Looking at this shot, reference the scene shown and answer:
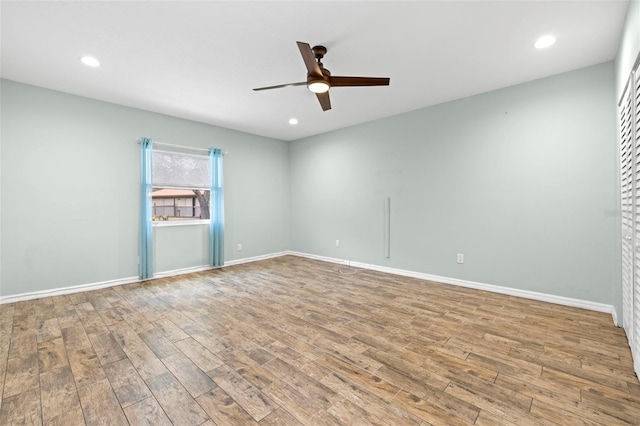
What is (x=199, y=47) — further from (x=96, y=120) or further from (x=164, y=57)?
(x=96, y=120)

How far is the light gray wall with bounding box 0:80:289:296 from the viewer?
3213mm

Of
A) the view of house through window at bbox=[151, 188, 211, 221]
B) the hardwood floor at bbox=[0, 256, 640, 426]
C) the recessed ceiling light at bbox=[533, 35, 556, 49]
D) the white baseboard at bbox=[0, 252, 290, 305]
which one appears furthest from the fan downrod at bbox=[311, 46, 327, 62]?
the white baseboard at bbox=[0, 252, 290, 305]

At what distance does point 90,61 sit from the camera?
2771mm

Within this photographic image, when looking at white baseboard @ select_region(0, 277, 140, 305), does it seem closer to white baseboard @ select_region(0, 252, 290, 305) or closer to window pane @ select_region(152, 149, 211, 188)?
white baseboard @ select_region(0, 252, 290, 305)

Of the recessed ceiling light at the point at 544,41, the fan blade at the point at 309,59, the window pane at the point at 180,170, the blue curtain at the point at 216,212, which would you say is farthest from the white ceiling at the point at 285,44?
the blue curtain at the point at 216,212

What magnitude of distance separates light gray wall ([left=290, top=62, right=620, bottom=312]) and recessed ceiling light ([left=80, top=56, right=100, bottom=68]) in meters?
3.74

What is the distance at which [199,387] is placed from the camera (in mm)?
1682

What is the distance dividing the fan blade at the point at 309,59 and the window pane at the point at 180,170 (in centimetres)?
321

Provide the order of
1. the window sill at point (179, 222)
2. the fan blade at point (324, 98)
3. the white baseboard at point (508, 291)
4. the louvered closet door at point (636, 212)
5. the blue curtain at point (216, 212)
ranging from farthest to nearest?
1. the blue curtain at point (216, 212)
2. the window sill at point (179, 222)
3. the white baseboard at point (508, 291)
4. the fan blade at point (324, 98)
5. the louvered closet door at point (636, 212)

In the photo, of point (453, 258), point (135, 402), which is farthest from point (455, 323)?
point (135, 402)

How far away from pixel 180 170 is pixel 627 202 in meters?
5.51

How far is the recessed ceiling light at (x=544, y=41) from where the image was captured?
2.39 metres

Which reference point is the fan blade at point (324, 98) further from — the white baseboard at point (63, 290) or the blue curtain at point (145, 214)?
the white baseboard at point (63, 290)

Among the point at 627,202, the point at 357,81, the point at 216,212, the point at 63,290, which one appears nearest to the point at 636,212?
the point at 627,202
